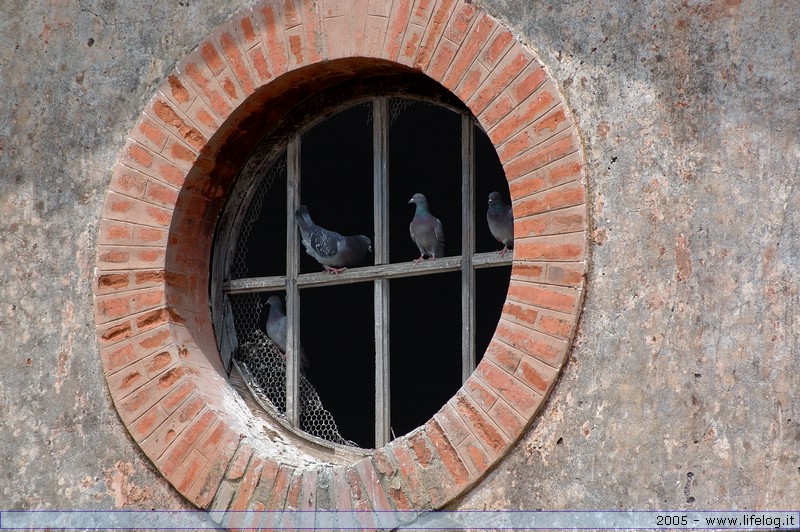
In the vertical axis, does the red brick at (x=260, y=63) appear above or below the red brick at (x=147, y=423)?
above

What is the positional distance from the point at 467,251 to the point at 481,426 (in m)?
0.69

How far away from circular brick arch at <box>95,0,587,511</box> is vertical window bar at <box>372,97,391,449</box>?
0.21 metres

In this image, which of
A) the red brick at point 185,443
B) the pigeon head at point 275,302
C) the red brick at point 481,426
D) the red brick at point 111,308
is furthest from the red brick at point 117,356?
the red brick at point 481,426

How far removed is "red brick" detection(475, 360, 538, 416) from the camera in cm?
373

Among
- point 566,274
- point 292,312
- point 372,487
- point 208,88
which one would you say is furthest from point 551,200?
point 208,88

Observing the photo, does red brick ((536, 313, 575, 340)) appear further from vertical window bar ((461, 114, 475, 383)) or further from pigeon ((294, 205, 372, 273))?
pigeon ((294, 205, 372, 273))

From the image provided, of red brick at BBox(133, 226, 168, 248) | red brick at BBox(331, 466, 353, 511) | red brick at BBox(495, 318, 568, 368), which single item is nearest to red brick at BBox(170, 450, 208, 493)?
red brick at BBox(331, 466, 353, 511)

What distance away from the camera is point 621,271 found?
3670 mm

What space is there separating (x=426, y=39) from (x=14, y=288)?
196 cm

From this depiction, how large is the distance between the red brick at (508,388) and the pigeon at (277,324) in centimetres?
104

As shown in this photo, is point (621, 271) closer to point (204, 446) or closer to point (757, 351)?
point (757, 351)

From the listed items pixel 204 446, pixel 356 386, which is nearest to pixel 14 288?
pixel 204 446

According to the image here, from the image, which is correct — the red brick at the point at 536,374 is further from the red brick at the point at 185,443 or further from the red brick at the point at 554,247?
the red brick at the point at 185,443

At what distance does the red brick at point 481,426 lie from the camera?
376 cm
